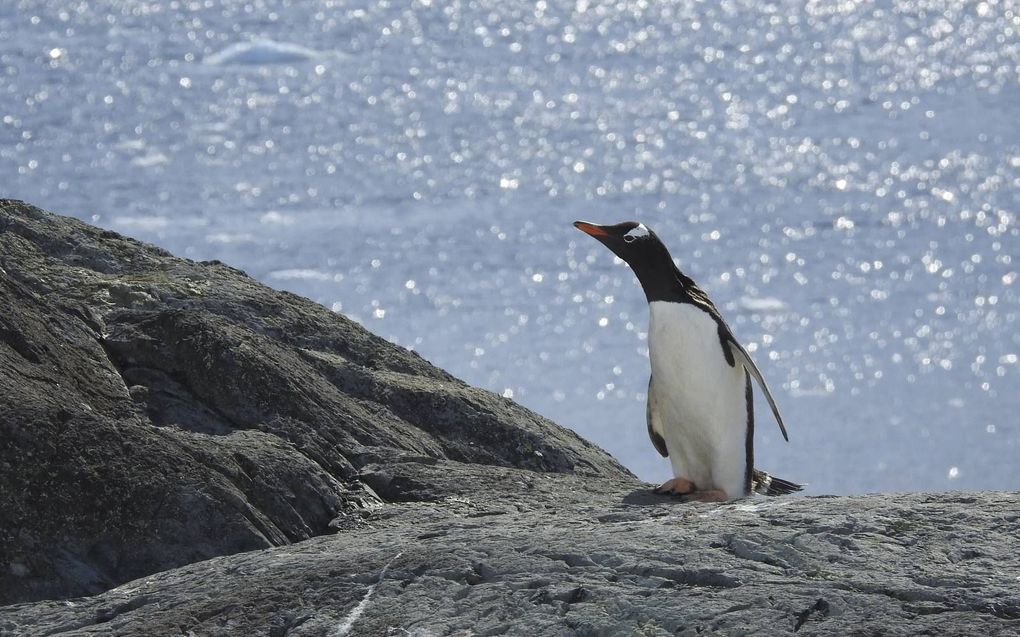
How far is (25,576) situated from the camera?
127 inches

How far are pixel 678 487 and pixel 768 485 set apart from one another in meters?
0.68

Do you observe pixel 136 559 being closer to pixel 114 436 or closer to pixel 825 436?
pixel 114 436

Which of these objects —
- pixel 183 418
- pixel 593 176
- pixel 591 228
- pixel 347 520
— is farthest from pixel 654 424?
pixel 593 176

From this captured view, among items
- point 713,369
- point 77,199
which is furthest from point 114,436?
point 77,199

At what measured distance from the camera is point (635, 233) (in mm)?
4445

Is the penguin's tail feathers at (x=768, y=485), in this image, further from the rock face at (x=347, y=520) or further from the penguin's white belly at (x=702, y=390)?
the rock face at (x=347, y=520)

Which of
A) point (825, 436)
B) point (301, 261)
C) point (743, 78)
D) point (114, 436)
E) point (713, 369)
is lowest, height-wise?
point (114, 436)

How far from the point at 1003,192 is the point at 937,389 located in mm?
2721

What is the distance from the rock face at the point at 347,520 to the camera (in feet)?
9.50

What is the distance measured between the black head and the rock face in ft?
1.77

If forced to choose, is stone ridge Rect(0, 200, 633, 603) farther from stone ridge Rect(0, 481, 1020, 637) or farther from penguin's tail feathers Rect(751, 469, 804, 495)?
penguin's tail feathers Rect(751, 469, 804, 495)

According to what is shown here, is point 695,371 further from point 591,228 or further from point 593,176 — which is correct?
point 593,176

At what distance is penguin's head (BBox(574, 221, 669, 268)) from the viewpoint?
4441mm

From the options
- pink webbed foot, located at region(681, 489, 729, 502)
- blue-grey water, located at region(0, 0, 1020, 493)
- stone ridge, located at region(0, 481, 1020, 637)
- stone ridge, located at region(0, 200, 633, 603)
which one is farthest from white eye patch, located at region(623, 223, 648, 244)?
blue-grey water, located at region(0, 0, 1020, 493)
